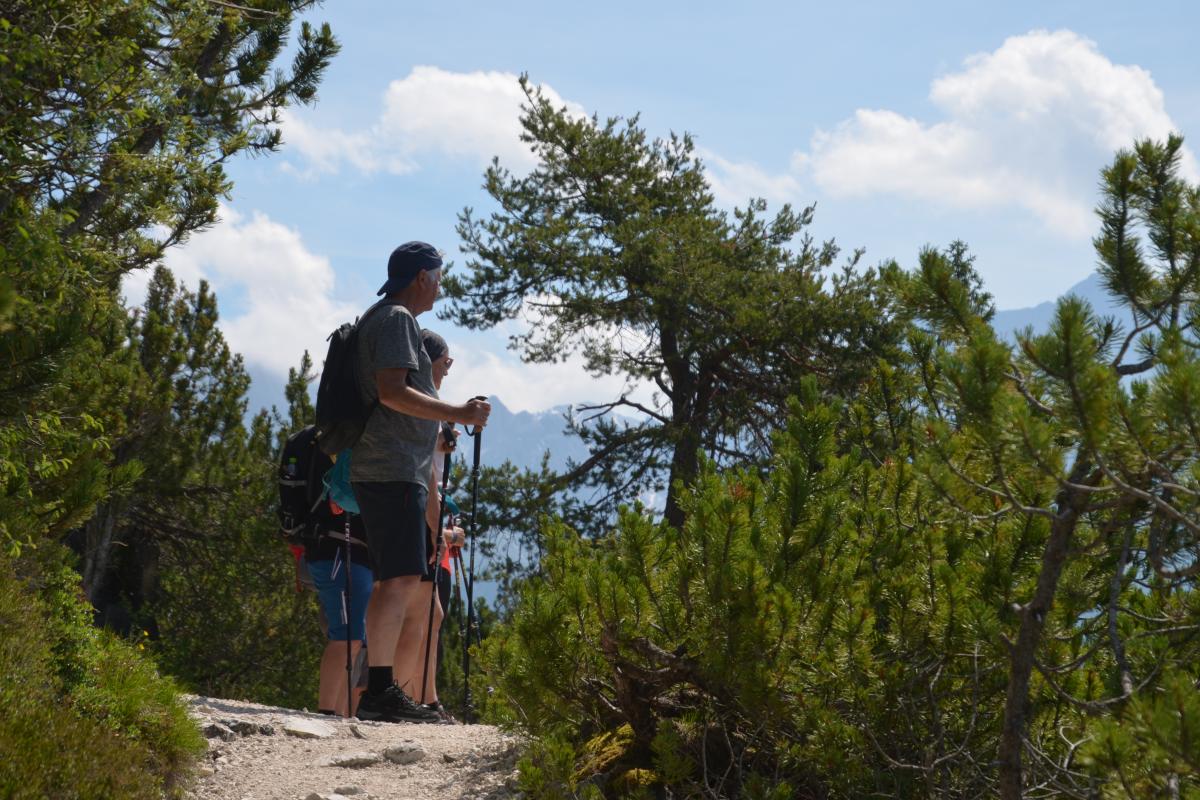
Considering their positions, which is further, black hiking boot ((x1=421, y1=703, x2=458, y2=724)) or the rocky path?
black hiking boot ((x1=421, y1=703, x2=458, y2=724))

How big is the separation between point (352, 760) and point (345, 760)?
3 centimetres

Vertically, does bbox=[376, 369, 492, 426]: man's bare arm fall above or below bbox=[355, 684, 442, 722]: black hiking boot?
above

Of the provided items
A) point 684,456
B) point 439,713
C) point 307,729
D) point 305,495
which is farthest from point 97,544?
point 307,729

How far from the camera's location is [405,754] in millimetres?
4281

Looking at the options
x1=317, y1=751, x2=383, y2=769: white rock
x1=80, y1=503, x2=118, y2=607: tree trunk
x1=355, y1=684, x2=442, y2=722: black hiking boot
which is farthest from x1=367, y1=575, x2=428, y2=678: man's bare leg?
x1=80, y1=503, x2=118, y2=607: tree trunk

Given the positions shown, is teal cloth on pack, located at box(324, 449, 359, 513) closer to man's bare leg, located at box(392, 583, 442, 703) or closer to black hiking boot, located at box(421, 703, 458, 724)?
man's bare leg, located at box(392, 583, 442, 703)

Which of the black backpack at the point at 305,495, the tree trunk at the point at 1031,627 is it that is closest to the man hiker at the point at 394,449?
the black backpack at the point at 305,495

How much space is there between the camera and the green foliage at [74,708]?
323 centimetres

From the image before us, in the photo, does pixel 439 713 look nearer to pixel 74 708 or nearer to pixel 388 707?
pixel 388 707

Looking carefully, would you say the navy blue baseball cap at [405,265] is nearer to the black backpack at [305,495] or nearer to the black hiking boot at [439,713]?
the black backpack at [305,495]

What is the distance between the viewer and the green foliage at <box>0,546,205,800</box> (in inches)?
127

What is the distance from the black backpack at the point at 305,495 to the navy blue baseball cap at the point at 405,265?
0.93 metres

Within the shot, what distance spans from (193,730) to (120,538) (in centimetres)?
927

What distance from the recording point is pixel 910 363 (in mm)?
3646
